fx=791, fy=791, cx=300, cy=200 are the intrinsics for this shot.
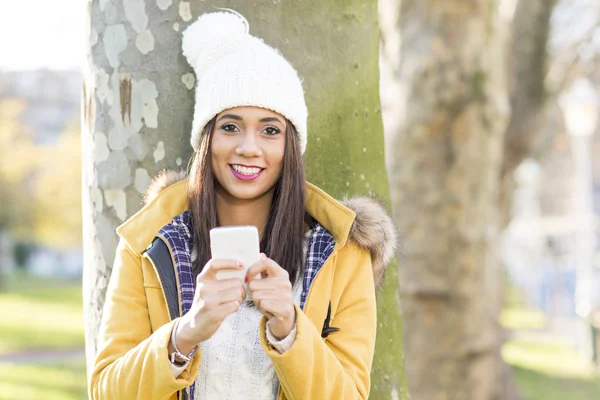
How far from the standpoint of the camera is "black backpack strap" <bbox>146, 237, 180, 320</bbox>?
2.38 metres

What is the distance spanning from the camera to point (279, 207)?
2520mm

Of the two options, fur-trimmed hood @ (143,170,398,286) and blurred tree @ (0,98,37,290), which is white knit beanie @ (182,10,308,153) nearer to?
fur-trimmed hood @ (143,170,398,286)

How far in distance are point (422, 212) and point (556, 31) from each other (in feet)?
20.9

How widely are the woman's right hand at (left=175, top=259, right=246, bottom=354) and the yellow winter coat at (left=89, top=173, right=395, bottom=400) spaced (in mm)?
127

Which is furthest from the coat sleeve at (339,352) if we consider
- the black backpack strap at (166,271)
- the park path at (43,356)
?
the park path at (43,356)

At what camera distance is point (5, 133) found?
100ft

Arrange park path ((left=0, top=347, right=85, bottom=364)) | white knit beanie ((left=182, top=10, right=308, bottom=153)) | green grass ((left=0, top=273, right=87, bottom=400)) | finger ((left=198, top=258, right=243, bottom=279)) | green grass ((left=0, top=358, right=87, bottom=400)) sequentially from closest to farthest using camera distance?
finger ((left=198, top=258, right=243, bottom=279)) < white knit beanie ((left=182, top=10, right=308, bottom=153)) < green grass ((left=0, top=358, right=87, bottom=400)) < green grass ((left=0, top=273, right=87, bottom=400)) < park path ((left=0, top=347, right=85, bottom=364))

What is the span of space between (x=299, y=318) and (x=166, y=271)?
508mm

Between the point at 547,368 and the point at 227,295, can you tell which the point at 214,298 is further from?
the point at 547,368

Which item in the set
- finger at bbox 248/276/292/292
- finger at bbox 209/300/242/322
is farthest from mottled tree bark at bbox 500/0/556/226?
finger at bbox 209/300/242/322

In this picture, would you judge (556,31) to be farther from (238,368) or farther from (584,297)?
(238,368)

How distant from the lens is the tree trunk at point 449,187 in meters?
6.65

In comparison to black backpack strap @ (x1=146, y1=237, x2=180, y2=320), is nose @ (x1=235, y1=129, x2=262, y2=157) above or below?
above

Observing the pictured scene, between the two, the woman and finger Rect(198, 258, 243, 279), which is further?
the woman
